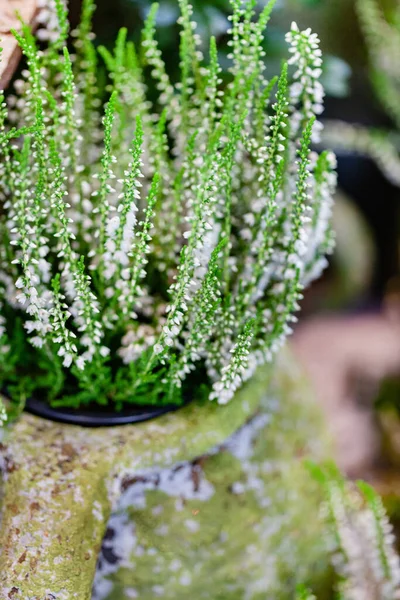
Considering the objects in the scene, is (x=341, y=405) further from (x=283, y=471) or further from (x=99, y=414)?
(x=99, y=414)

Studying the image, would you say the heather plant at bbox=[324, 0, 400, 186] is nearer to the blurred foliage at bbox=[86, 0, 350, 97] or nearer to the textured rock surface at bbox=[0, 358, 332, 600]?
the blurred foliage at bbox=[86, 0, 350, 97]

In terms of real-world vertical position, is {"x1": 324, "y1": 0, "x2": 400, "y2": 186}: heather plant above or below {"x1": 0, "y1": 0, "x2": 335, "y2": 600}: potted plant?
above

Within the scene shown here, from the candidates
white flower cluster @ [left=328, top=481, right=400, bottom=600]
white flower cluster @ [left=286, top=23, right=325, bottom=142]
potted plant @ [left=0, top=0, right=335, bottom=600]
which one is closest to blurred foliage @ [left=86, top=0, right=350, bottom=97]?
potted plant @ [left=0, top=0, right=335, bottom=600]

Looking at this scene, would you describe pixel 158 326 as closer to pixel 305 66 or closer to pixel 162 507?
pixel 162 507

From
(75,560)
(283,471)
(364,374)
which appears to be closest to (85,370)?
(75,560)

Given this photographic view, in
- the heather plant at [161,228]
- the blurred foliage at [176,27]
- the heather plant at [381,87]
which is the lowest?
the heather plant at [161,228]

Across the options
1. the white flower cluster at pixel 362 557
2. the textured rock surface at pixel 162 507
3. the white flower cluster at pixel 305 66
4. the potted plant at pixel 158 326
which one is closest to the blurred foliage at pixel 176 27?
the potted plant at pixel 158 326

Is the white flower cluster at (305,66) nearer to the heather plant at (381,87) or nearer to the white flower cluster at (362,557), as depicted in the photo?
the white flower cluster at (362,557)
